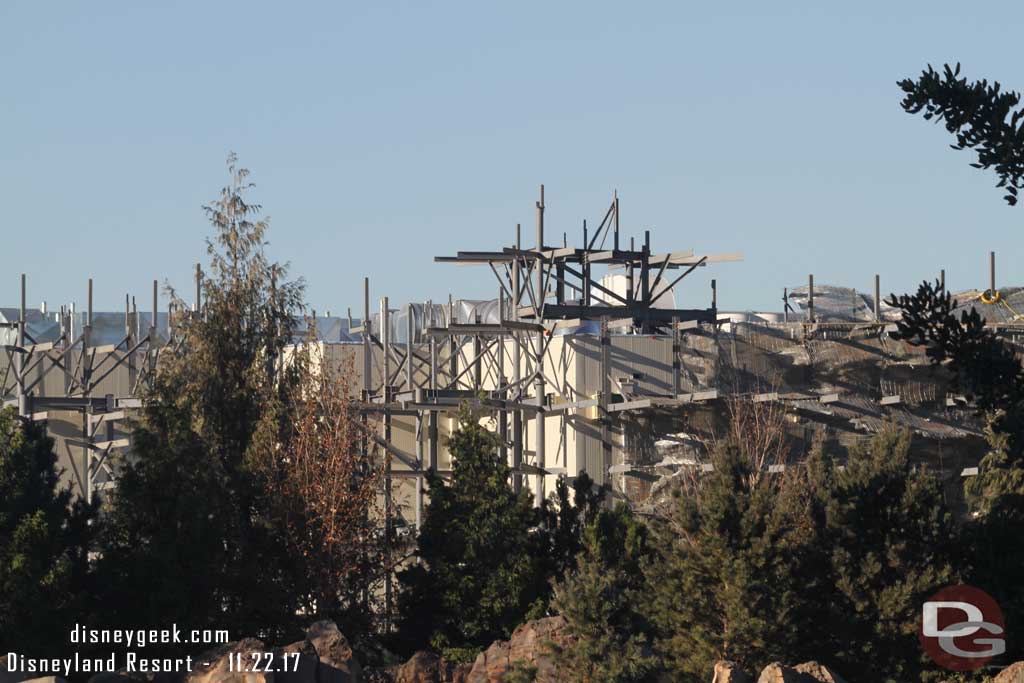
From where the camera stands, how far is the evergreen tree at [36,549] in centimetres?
2250

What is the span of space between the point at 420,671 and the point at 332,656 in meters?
1.63

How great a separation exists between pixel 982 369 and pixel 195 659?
11.8 m

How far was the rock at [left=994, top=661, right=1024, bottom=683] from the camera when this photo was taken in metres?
20.9

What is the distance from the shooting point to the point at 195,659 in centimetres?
2209

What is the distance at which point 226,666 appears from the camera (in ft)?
67.9

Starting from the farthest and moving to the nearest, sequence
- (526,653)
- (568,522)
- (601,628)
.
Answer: (568,522)
(526,653)
(601,628)

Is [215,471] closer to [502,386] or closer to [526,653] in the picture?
[526,653]

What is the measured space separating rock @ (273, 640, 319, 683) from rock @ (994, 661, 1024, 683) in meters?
8.75

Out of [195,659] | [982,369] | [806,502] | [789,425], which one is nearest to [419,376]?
[789,425]

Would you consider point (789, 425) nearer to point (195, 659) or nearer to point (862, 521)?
point (862, 521)

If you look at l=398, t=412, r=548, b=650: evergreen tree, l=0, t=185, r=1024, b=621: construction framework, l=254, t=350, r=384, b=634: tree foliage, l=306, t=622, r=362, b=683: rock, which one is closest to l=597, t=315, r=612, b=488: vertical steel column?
l=0, t=185, r=1024, b=621: construction framework

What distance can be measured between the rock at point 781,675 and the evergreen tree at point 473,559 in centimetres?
516

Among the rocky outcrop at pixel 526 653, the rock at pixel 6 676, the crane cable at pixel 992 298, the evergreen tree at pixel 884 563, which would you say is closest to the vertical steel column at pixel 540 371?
the rocky outcrop at pixel 526 653

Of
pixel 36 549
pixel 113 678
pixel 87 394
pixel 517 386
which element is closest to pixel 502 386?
pixel 517 386
